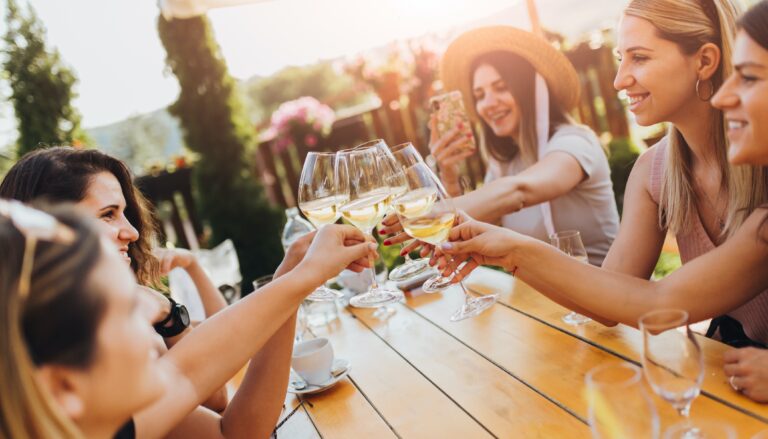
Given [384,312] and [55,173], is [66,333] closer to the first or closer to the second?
[55,173]

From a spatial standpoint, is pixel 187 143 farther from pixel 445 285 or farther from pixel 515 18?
pixel 445 285

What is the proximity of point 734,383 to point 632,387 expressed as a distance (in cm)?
56

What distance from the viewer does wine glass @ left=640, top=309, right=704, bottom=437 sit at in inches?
37.7

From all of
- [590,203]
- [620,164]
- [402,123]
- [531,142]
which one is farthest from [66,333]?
[402,123]

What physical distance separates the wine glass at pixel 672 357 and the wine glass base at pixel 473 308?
76 centimetres

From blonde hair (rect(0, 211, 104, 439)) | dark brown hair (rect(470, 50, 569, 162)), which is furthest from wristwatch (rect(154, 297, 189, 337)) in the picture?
dark brown hair (rect(470, 50, 569, 162))

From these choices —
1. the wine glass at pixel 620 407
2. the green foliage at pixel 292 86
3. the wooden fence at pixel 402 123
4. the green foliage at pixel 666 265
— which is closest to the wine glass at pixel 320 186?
the wine glass at pixel 620 407

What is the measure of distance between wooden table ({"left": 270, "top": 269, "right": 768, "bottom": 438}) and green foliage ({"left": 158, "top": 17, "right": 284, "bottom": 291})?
435 cm

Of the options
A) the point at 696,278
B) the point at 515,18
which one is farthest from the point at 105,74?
the point at 696,278

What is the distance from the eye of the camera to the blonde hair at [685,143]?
1.65 meters

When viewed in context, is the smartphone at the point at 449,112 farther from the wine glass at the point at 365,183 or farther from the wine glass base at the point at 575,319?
the wine glass base at the point at 575,319

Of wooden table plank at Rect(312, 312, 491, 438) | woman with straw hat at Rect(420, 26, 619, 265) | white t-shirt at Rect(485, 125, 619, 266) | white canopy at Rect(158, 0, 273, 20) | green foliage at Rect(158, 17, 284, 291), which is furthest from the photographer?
green foliage at Rect(158, 17, 284, 291)

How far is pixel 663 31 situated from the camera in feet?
5.82

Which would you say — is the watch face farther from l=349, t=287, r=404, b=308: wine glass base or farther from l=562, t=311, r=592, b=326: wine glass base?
l=562, t=311, r=592, b=326: wine glass base
